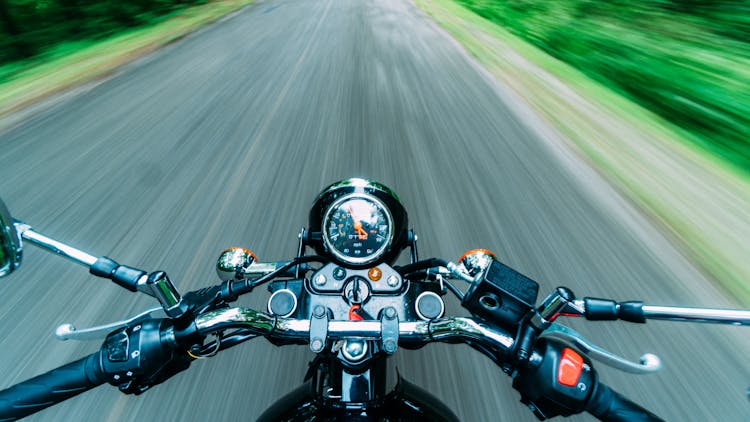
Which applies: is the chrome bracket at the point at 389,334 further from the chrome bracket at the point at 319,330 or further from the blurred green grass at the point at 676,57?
the blurred green grass at the point at 676,57

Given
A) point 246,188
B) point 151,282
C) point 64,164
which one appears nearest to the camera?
point 151,282

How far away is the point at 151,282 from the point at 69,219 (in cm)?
358

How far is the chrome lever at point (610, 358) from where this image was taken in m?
0.92

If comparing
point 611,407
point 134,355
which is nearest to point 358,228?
point 134,355

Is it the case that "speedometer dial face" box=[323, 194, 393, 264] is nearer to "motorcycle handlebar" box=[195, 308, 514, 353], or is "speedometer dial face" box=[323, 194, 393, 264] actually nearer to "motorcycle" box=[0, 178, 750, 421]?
"motorcycle" box=[0, 178, 750, 421]

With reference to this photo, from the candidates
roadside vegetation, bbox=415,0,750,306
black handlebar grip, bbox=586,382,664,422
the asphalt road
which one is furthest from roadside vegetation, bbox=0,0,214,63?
black handlebar grip, bbox=586,382,664,422

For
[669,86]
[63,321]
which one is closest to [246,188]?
[63,321]

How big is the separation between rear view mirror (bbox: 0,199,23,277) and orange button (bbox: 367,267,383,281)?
86 cm

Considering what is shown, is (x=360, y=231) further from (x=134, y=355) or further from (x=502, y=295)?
(x=134, y=355)

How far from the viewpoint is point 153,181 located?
4.31m

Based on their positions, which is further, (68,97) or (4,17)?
(4,17)

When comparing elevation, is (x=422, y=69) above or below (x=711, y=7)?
below

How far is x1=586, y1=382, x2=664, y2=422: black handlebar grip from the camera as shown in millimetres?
877

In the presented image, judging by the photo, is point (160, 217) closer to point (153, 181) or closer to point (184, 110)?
point (153, 181)
